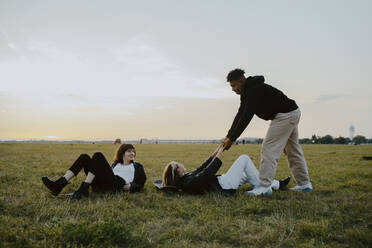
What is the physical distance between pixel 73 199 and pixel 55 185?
0.43 metres

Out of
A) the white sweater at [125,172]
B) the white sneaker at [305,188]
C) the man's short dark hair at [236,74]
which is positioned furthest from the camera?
the white sneaker at [305,188]

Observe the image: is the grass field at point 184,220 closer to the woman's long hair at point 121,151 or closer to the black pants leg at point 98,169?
the black pants leg at point 98,169

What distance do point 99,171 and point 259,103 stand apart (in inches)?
140

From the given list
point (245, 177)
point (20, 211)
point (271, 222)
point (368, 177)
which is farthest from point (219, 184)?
point (368, 177)

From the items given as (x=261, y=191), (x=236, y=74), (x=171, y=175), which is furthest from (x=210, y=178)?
(x=236, y=74)

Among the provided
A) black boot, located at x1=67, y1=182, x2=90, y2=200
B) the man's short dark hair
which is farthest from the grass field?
the man's short dark hair

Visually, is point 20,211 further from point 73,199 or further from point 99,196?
point 99,196

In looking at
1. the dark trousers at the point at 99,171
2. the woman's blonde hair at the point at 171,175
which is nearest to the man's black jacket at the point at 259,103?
the woman's blonde hair at the point at 171,175

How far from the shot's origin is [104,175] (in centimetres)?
553

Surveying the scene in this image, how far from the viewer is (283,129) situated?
5809 millimetres

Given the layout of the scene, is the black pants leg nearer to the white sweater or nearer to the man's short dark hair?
the white sweater

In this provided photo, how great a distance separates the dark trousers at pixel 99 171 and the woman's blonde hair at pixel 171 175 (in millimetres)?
941

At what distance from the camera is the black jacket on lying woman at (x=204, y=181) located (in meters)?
5.52

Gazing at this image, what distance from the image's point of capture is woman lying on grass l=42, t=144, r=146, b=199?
529 centimetres
